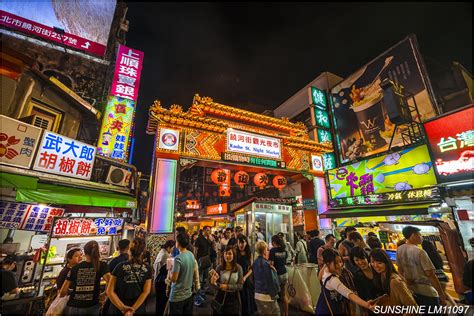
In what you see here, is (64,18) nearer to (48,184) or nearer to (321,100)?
(48,184)

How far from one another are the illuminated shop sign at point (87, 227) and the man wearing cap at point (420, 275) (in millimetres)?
8014

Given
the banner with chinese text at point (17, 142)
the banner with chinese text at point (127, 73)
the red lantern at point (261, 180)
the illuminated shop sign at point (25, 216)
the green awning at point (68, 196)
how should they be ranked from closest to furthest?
the green awning at point (68, 196), the banner with chinese text at point (17, 142), the illuminated shop sign at point (25, 216), the banner with chinese text at point (127, 73), the red lantern at point (261, 180)

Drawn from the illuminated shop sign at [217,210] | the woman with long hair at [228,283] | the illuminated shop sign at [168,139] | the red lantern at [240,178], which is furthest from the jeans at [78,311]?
the illuminated shop sign at [217,210]

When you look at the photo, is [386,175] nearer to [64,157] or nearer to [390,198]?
[390,198]

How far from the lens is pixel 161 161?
10.0 metres

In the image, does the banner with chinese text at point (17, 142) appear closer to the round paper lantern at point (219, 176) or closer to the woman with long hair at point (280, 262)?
the round paper lantern at point (219, 176)

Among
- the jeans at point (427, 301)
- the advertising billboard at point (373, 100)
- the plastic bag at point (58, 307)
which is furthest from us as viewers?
A: the advertising billboard at point (373, 100)

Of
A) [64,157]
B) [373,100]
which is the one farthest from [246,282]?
[373,100]

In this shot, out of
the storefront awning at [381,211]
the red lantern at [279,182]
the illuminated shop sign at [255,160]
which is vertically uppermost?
the illuminated shop sign at [255,160]

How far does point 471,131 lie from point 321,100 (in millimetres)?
14515

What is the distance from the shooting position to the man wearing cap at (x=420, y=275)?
3.79 meters

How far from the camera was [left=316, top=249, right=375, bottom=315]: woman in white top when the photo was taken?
3062 millimetres

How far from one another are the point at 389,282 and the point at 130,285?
400cm

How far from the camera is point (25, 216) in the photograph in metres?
7.01
